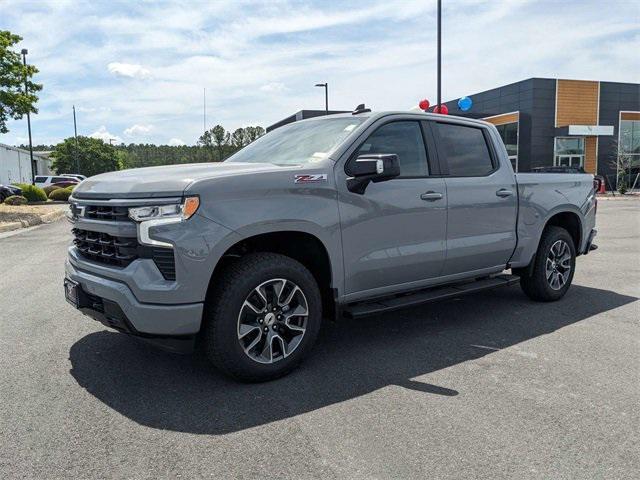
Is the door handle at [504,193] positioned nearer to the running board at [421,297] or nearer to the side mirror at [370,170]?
the running board at [421,297]

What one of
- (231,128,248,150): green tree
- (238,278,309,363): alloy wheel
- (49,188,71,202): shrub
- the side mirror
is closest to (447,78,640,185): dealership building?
(49,188,71,202): shrub

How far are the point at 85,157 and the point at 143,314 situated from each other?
98857mm

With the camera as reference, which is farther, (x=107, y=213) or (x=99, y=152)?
(x=99, y=152)

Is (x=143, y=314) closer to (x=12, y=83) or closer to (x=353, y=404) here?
(x=353, y=404)

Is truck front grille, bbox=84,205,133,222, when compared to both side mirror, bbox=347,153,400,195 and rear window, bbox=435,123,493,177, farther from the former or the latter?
rear window, bbox=435,123,493,177

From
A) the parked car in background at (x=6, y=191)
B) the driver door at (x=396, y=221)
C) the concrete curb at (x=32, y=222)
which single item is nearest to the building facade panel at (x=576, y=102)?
the concrete curb at (x=32, y=222)

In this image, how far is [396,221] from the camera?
440 cm

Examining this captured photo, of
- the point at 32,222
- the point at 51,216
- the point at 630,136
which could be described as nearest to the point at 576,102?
the point at 630,136

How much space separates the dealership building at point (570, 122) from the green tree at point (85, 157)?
2789 inches

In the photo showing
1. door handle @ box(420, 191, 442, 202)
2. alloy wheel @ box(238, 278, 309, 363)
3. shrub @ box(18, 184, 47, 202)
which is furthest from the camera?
shrub @ box(18, 184, 47, 202)

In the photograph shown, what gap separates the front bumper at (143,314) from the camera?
3.40 metres

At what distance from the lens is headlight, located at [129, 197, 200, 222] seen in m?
3.42

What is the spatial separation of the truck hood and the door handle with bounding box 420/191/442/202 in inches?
51.9

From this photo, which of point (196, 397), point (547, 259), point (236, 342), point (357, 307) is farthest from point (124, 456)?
point (547, 259)
